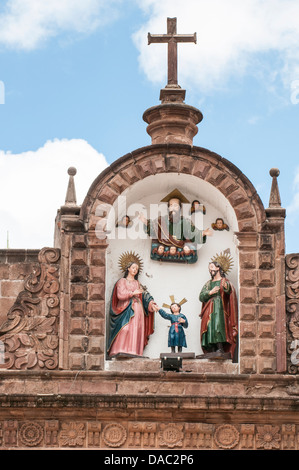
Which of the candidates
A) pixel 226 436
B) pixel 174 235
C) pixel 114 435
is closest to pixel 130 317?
pixel 174 235

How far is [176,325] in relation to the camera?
23.1m

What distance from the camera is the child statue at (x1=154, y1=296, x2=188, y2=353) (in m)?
23.0

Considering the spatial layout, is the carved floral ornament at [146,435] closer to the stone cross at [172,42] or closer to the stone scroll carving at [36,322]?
the stone scroll carving at [36,322]

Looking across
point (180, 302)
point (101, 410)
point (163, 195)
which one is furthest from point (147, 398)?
point (163, 195)

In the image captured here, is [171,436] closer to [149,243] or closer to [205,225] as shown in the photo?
[149,243]

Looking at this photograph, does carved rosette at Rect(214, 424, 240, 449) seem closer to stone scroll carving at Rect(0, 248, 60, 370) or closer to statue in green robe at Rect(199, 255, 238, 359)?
statue in green robe at Rect(199, 255, 238, 359)

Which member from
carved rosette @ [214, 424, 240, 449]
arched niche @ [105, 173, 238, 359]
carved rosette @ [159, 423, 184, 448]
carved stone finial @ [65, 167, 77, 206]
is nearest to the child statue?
arched niche @ [105, 173, 238, 359]

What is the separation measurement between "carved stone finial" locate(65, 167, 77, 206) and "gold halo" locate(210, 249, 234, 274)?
7.90ft

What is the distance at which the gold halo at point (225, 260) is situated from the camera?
76.8ft

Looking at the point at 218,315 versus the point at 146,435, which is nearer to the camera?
the point at 146,435

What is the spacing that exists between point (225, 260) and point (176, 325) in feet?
4.38
